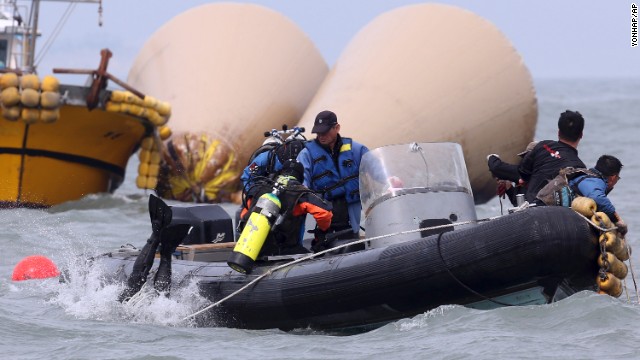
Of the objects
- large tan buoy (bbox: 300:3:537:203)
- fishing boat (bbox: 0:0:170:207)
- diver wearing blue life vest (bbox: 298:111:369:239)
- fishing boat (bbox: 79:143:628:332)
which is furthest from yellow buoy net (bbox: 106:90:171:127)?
diver wearing blue life vest (bbox: 298:111:369:239)

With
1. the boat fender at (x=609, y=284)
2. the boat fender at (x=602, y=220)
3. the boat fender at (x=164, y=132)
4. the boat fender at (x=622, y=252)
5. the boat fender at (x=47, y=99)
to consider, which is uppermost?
the boat fender at (x=602, y=220)

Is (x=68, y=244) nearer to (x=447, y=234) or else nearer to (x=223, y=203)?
(x=223, y=203)

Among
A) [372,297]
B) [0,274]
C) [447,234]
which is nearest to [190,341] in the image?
[372,297]

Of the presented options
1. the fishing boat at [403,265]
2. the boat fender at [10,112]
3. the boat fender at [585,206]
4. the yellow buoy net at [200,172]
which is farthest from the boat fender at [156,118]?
the boat fender at [585,206]

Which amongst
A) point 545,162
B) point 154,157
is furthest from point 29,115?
point 545,162

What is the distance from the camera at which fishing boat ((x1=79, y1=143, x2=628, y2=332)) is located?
7586 mm

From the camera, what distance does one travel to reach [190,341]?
8180mm

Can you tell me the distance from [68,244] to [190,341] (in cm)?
655

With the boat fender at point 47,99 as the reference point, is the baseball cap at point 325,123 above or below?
above

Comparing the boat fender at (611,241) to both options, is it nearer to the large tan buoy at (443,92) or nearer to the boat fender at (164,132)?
the large tan buoy at (443,92)

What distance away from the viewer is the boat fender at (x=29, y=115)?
16984mm

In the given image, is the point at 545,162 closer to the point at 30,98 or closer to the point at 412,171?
the point at 412,171

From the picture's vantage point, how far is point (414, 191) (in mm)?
8523

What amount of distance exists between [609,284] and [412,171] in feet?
5.18
